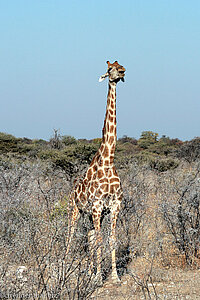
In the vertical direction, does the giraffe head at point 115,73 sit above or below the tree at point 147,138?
below

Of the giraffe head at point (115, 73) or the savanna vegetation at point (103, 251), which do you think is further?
the giraffe head at point (115, 73)

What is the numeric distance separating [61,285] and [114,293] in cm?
93

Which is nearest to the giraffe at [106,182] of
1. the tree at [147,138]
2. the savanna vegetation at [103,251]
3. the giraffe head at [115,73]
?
the giraffe head at [115,73]

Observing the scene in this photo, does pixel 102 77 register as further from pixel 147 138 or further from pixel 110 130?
pixel 147 138

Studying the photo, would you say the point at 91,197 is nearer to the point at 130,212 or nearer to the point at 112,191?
the point at 112,191

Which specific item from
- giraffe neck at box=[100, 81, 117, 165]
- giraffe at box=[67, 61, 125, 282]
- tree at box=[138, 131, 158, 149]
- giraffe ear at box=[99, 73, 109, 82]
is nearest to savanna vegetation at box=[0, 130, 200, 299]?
giraffe at box=[67, 61, 125, 282]

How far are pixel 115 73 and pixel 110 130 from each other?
0.70 m

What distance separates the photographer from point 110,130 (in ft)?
16.7

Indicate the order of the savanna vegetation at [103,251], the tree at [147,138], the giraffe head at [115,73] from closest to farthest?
the savanna vegetation at [103,251]
the giraffe head at [115,73]
the tree at [147,138]

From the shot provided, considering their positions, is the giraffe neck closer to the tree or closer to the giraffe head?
the giraffe head

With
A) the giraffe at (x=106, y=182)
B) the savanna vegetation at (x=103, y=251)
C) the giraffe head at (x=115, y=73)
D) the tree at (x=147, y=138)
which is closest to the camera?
the savanna vegetation at (x=103, y=251)

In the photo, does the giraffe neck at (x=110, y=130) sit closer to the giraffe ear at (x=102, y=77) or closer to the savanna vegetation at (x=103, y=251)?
the giraffe ear at (x=102, y=77)

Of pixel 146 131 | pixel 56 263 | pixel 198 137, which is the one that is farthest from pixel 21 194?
pixel 146 131

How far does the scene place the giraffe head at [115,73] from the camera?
4.95 metres
